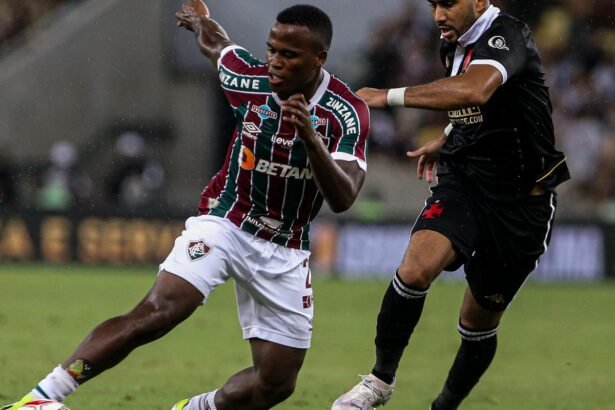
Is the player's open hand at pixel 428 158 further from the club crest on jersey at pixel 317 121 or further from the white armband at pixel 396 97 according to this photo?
the club crest on jersey at pixel 317 121

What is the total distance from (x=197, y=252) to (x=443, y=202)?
5.87ft

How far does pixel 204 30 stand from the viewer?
23.7 feet

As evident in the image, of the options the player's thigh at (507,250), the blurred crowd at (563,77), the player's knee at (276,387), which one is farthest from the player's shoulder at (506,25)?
the blurred crowd at (563,77)

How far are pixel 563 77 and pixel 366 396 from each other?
49.8 feet

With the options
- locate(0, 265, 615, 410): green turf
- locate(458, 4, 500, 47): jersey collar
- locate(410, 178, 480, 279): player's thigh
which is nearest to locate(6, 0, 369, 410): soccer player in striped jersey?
locate(410, 178, 480, 279): player's thigh

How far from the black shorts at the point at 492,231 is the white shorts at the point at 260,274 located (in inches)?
41.8

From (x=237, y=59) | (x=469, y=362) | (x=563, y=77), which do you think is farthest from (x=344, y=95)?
(x=563, y=77)

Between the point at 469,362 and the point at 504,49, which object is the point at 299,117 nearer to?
the point at 504,49

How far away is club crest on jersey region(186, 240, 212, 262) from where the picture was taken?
6266 mm

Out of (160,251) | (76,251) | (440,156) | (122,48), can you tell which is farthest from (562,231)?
(440,156)

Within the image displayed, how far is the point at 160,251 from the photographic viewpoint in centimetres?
1894

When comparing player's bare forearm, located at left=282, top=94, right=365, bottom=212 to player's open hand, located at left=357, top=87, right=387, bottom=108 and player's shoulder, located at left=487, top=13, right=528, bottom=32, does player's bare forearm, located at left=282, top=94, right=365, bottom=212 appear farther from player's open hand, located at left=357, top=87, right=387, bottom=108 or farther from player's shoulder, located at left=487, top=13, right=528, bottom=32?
player's shoulder, located at left=487, top=13, right=528, bottom=32

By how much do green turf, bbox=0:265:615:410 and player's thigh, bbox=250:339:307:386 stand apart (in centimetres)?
168

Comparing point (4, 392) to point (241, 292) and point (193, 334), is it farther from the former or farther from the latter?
point (193, 334)
